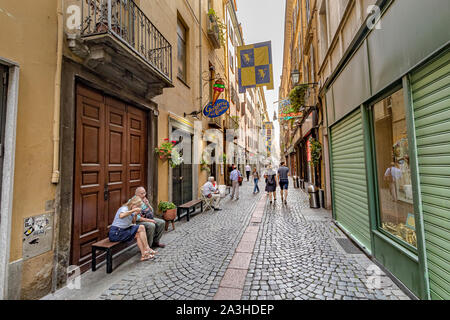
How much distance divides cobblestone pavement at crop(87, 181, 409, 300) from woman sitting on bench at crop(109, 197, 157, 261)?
1.04ft

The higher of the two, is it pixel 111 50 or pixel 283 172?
pixel 111 50

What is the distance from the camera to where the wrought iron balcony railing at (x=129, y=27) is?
3.68 m

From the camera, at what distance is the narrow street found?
2926 millimetres

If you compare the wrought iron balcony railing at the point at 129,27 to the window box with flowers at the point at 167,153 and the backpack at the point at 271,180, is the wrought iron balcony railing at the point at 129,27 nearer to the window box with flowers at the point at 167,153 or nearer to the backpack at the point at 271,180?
the window box with flowers at the point at 167,153

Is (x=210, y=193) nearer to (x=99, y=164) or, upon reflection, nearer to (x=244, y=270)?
(x=99, y=164)

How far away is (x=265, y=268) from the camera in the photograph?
3.65 meters

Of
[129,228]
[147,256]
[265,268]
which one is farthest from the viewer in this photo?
[147,256]

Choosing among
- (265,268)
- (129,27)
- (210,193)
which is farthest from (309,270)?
(129,27)

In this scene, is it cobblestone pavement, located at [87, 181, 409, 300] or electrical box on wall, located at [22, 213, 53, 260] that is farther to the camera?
cobblestone pavement, located at [87, 181, 409, 300]

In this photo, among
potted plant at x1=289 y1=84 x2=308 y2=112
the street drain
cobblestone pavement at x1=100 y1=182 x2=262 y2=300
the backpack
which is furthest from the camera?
potted plant at x1=289 y1=84 x2=308 y2=112

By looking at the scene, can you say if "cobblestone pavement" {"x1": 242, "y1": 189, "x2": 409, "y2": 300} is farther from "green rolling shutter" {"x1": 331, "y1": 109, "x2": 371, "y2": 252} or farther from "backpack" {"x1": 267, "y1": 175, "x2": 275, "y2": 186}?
"backpack" {"x1": 267, "y1": 175, "x2": 275, "y2": 186}

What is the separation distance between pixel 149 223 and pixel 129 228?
48 cm

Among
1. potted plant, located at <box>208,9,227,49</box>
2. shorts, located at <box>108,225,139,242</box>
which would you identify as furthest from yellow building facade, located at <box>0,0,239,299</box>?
potted plant, located at <box>208,9,227,49</box>

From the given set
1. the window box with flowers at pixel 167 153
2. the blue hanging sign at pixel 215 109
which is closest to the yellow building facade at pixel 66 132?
the window box with flowers at pixel 167 153
